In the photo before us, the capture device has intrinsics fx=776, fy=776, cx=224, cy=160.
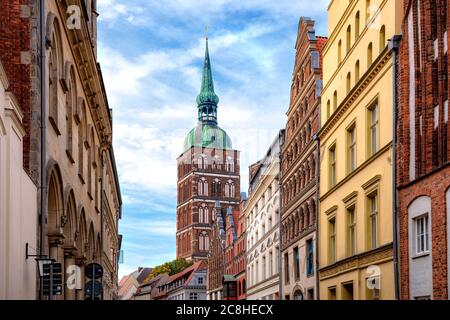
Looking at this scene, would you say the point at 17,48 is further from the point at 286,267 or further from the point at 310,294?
the point at 286,267

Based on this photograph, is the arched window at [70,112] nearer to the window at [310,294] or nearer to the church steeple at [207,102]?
the window at [310,294]

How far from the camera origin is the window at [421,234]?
22.4m

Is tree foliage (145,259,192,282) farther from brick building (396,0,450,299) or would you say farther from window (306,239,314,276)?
brick building (396,0,450,299)

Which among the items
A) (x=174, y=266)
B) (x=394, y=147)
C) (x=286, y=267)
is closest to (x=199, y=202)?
(x=174, y=266)

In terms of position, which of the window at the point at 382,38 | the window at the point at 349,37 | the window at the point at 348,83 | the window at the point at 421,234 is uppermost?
the window at the point at 349,37

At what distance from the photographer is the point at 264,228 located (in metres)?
58.2

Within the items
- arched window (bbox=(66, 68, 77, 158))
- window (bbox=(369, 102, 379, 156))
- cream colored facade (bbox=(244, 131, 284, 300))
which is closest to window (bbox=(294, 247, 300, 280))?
cream colored facade (bbox=(244, 131, 284, 300))

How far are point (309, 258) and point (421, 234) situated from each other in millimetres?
18155

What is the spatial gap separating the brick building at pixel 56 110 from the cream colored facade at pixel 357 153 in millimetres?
10147

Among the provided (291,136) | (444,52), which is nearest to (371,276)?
(444,52)

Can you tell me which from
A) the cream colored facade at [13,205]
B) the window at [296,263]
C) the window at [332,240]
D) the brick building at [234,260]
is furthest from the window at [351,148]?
the brick building at [234,260]

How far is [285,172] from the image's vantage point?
158 ft

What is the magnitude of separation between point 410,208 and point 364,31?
8.73m
